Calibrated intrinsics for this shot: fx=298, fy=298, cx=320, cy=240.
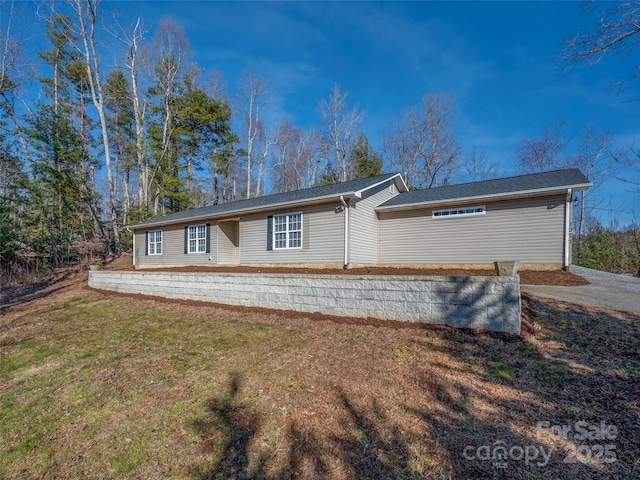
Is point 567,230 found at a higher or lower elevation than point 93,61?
lower

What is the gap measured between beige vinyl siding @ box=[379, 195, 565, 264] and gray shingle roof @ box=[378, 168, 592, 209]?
38 cm

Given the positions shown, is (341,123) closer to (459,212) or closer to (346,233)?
(459,212)

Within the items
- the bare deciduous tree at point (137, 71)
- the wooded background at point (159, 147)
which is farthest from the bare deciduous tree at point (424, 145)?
the bare deciduous tree at point (137, 71)

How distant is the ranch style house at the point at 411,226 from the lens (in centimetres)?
918

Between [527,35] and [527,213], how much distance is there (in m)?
6.21

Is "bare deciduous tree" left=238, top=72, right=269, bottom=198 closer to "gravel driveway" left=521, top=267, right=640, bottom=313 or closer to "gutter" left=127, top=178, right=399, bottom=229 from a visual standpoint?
"gutter" left=127, top=178, right=399, bottom=229

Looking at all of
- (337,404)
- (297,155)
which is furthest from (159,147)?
(337,404)

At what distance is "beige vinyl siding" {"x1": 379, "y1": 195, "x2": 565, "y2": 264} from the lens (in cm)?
911

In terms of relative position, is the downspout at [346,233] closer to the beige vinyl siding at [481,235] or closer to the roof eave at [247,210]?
the roof eave at [247,210]

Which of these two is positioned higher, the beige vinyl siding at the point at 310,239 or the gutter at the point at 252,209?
the gutter at the point at 252,209

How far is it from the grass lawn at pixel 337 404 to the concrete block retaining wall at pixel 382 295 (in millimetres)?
280

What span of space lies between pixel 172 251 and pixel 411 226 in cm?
1183

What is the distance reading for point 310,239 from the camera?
422 inches

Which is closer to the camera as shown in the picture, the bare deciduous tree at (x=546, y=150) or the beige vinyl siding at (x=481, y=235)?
the beige vinyl siding at (x=481, y=235)
